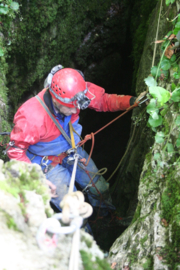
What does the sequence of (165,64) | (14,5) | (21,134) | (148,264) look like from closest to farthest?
(148,264)
(165,64)
(21,134)
(14,5)

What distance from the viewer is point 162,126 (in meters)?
1.88

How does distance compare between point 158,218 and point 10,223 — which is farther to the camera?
point 158,218

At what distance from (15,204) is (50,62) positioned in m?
3.63

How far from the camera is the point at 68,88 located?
236 cm

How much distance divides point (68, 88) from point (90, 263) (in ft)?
5.98

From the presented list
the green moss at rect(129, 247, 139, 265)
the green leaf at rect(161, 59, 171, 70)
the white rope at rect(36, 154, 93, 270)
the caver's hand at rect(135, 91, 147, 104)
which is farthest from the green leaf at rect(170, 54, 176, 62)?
the green moss at rect(129, 247, 139, 265)

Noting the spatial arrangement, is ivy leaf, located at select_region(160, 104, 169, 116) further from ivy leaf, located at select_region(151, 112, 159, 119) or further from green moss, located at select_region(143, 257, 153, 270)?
green moss, located at select_region(143, 257, 153, 270)

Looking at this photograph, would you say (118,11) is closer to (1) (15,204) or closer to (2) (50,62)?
(2) (50,62)

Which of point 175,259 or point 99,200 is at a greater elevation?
point 175,259

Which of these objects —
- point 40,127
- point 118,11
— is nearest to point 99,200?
point 40,127

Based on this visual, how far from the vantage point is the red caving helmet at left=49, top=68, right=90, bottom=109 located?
7.77 ft

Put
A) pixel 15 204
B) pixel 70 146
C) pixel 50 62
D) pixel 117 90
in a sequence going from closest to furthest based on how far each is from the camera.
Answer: pixel 15 204 → pixel 70 146 → pixel 50 62 → pixel 117 90

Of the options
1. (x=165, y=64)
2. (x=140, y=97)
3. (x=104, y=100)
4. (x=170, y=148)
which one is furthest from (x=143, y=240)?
(x=104, y=100)

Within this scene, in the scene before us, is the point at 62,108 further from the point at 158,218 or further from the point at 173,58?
the point at 158,218
